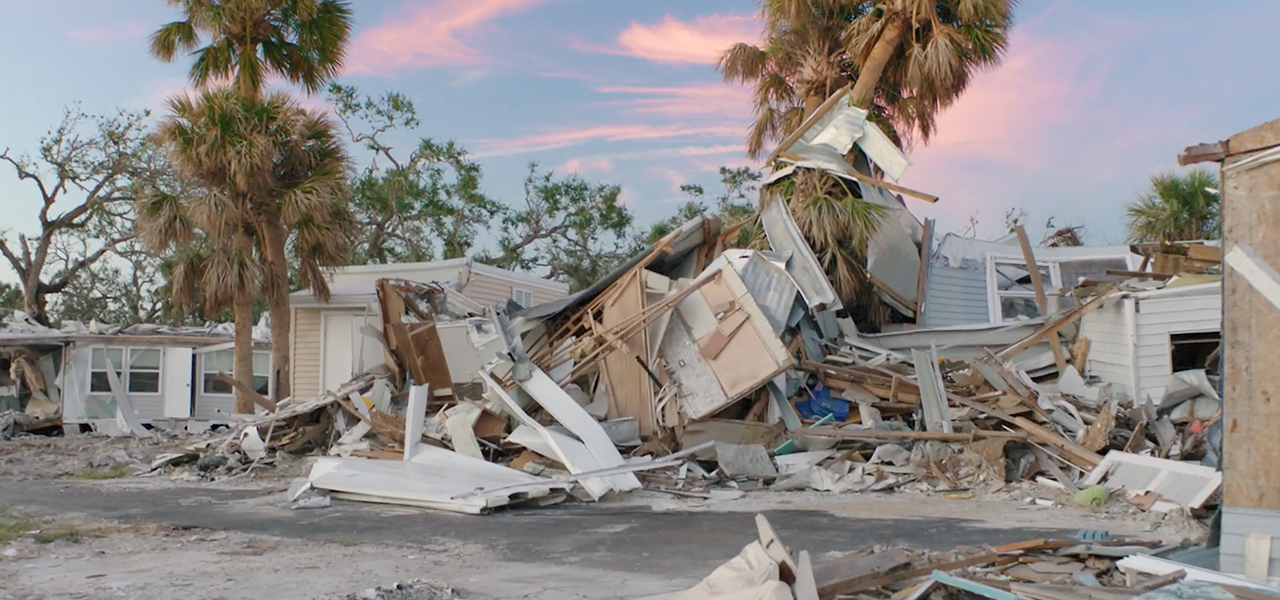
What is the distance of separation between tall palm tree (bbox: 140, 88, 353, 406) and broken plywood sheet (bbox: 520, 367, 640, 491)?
6.22m

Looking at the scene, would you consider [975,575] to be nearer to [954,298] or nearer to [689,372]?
[689,372]

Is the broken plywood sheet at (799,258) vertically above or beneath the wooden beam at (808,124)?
beneath

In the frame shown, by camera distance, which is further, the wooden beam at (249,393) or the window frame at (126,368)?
the window frame at (126,368)

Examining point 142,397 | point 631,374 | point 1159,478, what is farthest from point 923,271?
point 142,397

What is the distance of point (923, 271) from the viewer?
611 inches

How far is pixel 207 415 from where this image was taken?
21.2 meters

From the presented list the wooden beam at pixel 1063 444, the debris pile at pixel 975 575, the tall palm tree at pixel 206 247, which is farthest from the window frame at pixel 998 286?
the tall palm tree at pixel 206 247

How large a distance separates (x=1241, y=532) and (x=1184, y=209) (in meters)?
14.0

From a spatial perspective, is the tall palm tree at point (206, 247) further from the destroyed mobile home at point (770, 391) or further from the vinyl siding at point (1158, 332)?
the vinyl siding at point (1158, 332)

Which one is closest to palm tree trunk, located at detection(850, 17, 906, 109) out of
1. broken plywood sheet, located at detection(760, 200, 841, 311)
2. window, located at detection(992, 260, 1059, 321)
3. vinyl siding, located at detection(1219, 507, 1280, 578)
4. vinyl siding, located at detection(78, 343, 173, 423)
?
broken plywood sheet, located at detection(760, 200, 841, 311)

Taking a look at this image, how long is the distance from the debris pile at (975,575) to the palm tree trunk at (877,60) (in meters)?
11.1

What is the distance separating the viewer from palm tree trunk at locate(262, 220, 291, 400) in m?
16.8

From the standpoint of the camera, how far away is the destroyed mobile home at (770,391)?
35.5 feet

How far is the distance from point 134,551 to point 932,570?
544 cm
